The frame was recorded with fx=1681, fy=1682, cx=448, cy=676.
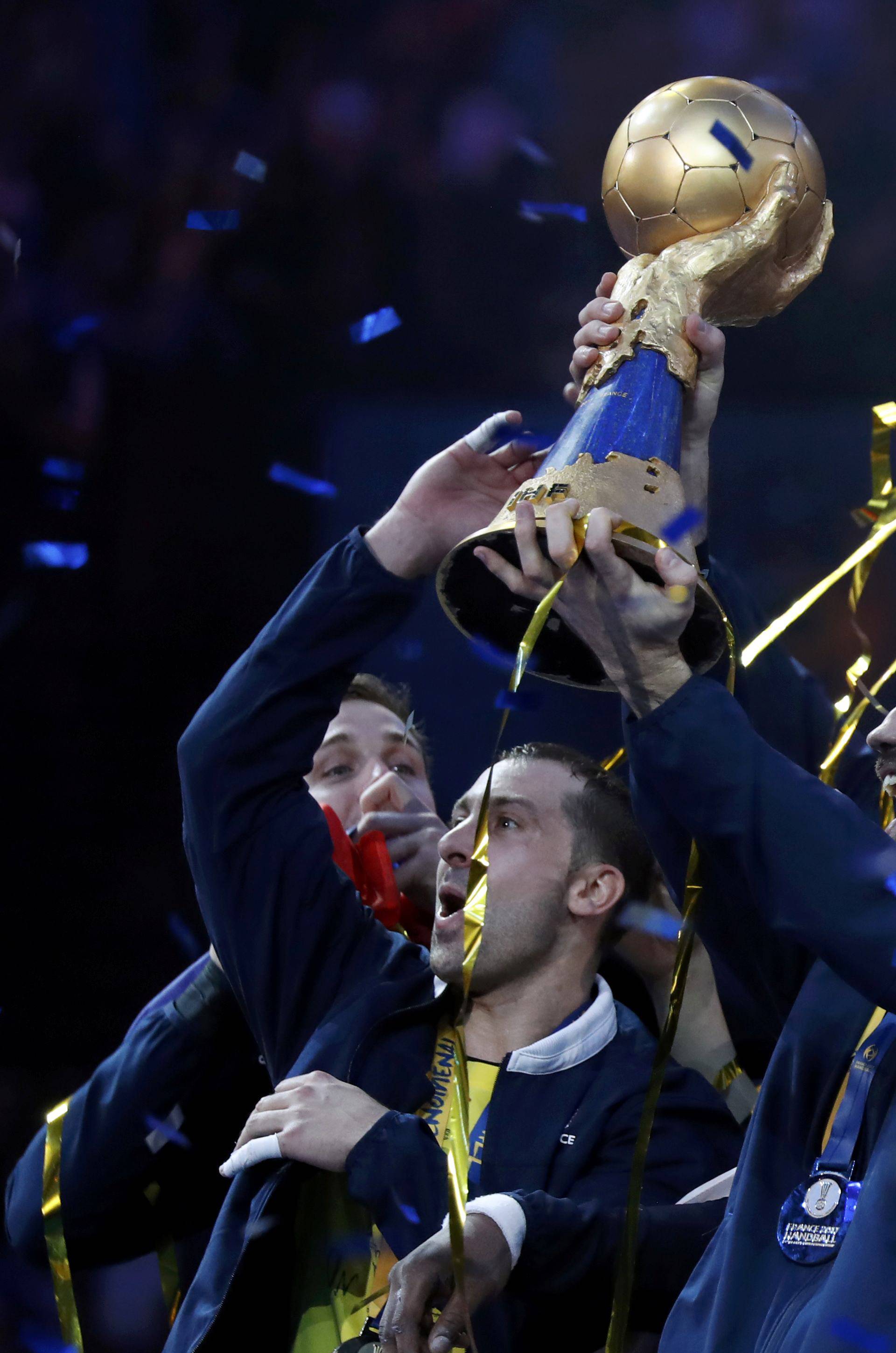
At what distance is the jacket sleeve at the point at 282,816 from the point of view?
2.09 meters

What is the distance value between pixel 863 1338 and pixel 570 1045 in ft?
2.61

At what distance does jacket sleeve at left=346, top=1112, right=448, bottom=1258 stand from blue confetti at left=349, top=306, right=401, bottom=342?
243cm

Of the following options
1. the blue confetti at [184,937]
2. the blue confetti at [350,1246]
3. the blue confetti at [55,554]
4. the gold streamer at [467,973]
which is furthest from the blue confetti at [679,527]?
the blue confetti at [55,554]

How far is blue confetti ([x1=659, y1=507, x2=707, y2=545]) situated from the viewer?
154cm

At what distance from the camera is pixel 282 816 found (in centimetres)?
215

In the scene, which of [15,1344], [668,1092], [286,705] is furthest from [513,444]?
[15,1344]

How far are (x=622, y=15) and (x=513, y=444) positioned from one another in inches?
79.5

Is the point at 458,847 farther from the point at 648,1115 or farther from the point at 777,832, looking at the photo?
the point at 777,832

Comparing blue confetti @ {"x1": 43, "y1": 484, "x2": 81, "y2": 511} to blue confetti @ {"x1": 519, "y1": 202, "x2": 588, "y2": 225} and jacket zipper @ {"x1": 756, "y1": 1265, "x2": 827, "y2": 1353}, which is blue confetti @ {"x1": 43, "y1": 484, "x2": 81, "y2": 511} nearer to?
blue confetti @ {"x1": 519, "y1": 202, "x2": 588, "y2": 225}

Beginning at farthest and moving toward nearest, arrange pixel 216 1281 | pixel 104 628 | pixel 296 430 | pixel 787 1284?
pixel 296 430, pixel 104 628, pixel 216 1281, pixel 787 1284

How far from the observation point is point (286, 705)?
2.11m

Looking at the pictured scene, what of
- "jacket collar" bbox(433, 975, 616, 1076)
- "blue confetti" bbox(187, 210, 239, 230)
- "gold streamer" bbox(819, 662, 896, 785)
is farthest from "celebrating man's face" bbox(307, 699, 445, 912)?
"blue confetti" bbox(187, 210, 239, 230)

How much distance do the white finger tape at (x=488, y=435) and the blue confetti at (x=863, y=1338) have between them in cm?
121

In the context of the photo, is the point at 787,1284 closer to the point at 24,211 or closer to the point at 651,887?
the point at 651,887
